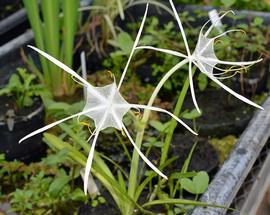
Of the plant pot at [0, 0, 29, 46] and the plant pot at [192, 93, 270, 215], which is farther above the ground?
the plant pot at [0, 0, 29, 46]

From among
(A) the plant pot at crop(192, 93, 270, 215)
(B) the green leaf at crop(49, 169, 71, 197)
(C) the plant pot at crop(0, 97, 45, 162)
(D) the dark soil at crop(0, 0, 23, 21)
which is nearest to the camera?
(A) the plant pot at crop(192, 93, 270, 215)

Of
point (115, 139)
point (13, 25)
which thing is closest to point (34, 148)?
point (115, 139)

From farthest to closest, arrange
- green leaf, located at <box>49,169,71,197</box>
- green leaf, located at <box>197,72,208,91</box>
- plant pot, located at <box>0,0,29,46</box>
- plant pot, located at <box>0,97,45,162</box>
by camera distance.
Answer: plant pot, located at <box>0,0,29,46</box>, green leaf, located at <box>197,72,208,91</box>, plant pot, located at <box>0,97,45,162</box>, green leaf, located at <box>49,169,71,197</box>

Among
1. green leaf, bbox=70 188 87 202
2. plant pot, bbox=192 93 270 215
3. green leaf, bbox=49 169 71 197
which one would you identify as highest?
plant pot, bbox=192 93 270 215

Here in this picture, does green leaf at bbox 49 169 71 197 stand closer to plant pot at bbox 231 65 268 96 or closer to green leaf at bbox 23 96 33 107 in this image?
green leaf at bbox 23 96 33 107

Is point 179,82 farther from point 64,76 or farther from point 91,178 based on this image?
point 91,178

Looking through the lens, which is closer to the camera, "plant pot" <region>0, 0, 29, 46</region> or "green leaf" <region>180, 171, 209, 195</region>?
"green leaf" <region>180, 171, 209, 195</region>

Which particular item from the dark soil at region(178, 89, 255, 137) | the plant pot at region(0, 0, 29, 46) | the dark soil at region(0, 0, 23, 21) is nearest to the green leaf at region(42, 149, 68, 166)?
the dark soil at region(178, 89, 255, 137)
